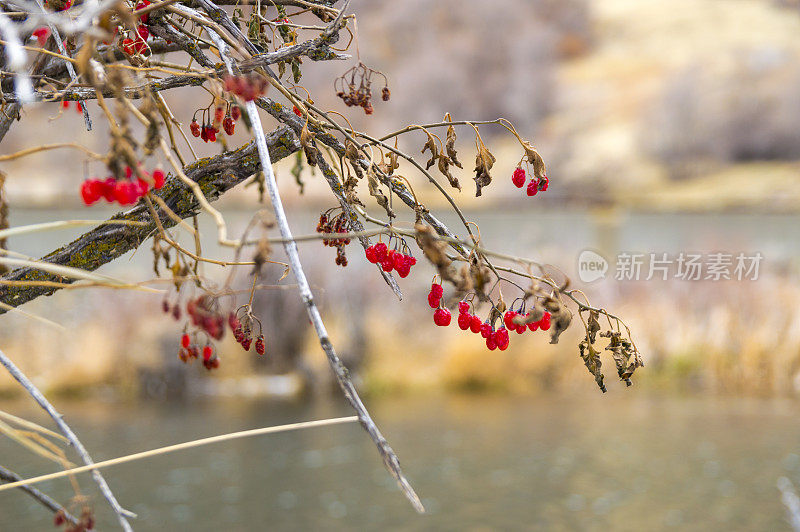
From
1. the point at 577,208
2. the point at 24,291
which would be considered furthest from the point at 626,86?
the point at 24,291

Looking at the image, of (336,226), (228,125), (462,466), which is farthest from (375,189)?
(462,466)

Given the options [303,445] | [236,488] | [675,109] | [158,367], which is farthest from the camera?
[675,109]

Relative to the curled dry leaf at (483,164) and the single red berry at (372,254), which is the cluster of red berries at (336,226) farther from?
the curled dry leaf at (483,164)

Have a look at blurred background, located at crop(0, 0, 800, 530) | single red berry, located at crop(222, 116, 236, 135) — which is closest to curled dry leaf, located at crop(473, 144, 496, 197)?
blurred background, located at crop(0, 0, 800, 530)

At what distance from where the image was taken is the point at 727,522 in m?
5.50

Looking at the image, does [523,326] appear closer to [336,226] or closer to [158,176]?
[336,226]

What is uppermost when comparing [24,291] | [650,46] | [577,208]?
[650,46]

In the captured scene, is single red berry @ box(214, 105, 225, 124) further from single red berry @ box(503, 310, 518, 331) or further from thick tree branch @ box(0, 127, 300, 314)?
single red berry @ box(503, 310, 518, 331)

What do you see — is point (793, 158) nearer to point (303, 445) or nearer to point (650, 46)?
point (650, 46)

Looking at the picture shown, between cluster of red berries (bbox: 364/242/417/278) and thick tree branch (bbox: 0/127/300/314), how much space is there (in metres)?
0.27

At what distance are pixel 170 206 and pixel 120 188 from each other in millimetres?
600

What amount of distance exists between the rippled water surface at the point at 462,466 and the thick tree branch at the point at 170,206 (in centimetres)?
433

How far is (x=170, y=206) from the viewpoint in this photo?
5.01ft

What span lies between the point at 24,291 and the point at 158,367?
313 inches
